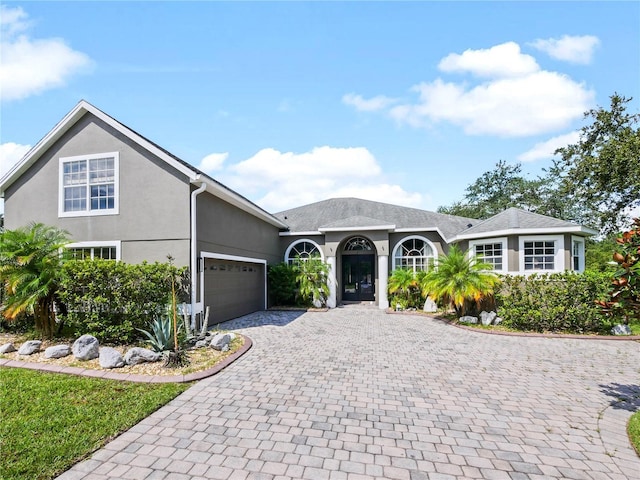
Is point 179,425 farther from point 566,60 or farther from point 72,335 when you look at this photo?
point 566,60

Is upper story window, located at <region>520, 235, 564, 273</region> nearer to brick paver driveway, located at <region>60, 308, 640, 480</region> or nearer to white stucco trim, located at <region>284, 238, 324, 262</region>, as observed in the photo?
brick paver driveway, located at <region>60, 308, 640, 480</region>

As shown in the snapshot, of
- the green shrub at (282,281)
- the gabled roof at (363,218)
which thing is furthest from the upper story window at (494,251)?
the green shrub at (282,281)

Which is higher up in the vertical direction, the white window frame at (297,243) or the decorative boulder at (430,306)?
the white window frame at (297,243)

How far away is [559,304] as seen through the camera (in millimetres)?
9883

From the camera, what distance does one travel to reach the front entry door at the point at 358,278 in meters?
18.3

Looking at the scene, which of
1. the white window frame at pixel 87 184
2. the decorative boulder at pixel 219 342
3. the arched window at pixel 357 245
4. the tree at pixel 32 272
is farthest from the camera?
the arched window at pixel 357 245

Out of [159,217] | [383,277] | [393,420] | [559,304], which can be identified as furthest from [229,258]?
[559,304]

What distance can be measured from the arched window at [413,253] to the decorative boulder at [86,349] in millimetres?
13322

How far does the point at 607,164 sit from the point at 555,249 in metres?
7.36

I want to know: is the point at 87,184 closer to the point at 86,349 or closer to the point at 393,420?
the point at 86,349

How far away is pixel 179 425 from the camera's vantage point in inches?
161

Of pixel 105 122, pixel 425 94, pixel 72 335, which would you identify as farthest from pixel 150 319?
pixel 425 94

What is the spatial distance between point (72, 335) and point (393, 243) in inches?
542

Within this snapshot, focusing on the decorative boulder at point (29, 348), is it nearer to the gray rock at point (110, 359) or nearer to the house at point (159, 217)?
the gray rock at point (110, 359)
